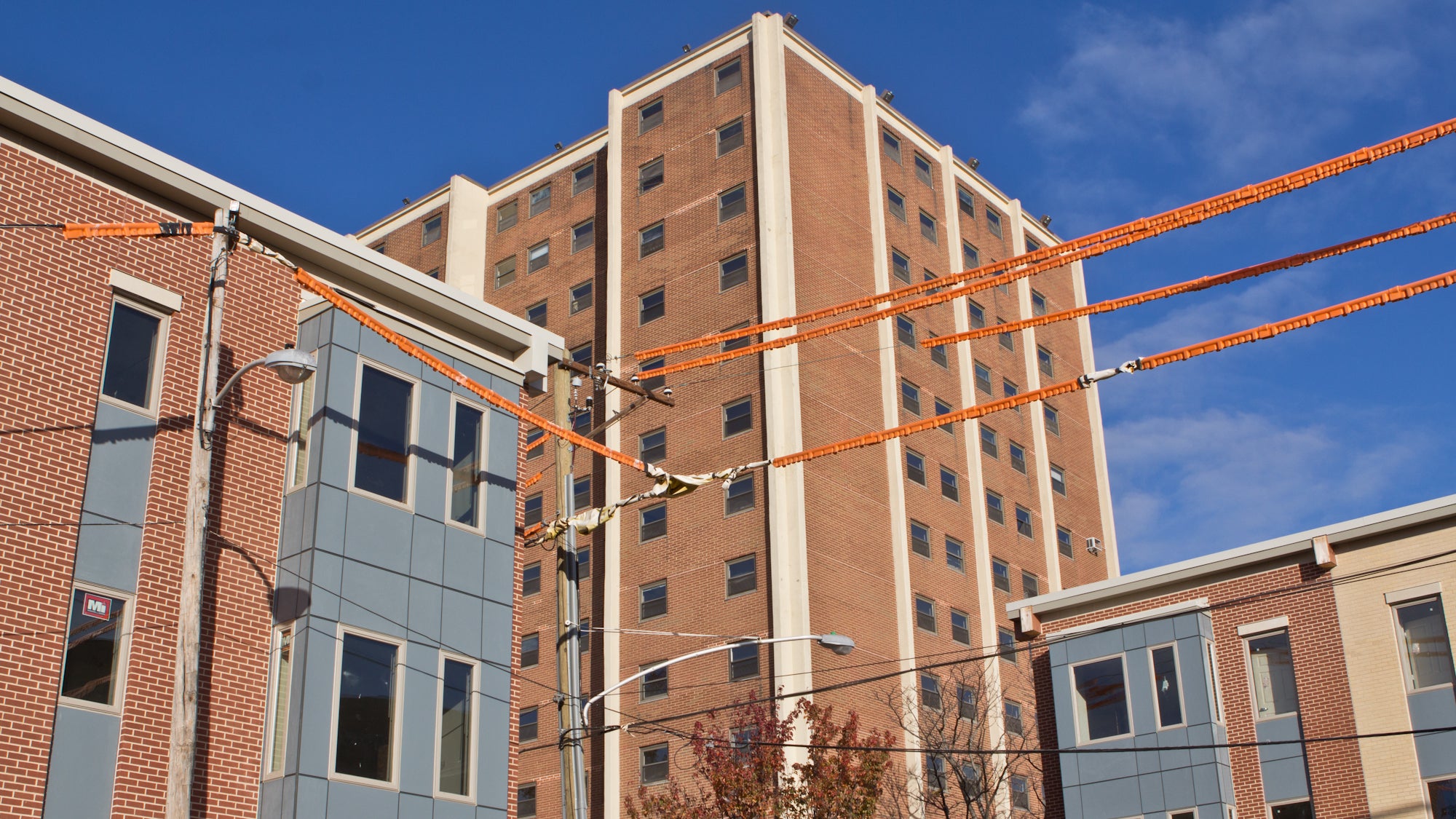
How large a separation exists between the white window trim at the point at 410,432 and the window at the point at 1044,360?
140 feet

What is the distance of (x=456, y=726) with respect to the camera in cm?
2012

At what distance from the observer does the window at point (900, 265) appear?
52562 mm

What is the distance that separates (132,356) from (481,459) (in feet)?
17.0

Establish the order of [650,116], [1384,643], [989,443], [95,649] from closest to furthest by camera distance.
Result: [95,649] < [1384,643] < [650,116] < [989,443]

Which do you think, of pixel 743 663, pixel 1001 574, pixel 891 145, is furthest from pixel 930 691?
pixel 891 145

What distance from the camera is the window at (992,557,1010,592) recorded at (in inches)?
2050

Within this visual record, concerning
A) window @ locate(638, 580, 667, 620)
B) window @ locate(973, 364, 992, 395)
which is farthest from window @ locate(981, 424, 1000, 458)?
window @ locate(638, 580, 667, 620)

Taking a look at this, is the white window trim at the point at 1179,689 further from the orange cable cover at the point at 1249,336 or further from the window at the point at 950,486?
the window at the point at 950,486

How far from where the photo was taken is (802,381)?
46.2 metres

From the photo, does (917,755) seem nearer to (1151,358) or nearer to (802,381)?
(802,381)

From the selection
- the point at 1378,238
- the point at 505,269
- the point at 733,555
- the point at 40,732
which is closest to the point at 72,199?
the point at 40,732

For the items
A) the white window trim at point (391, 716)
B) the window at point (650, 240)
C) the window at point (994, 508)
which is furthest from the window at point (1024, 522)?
the white window trim at point (391, 716)

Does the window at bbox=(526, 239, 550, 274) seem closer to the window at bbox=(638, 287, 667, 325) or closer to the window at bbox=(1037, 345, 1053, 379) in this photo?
the window at bbox=(638, 287, 667, 325)

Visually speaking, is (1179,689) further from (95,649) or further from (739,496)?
(95,649)
